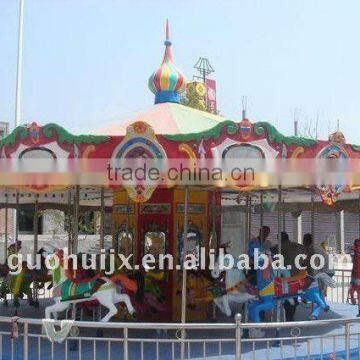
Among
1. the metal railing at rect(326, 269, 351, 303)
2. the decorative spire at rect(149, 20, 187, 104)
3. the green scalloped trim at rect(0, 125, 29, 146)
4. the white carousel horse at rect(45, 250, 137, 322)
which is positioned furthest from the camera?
the metal railing at rect(326, 269, 351, 303)

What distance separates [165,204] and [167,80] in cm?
209

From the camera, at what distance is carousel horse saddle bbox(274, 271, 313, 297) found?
25.1 feet

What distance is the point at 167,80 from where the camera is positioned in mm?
9430

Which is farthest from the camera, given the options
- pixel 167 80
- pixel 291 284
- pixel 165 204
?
pixel 167 80

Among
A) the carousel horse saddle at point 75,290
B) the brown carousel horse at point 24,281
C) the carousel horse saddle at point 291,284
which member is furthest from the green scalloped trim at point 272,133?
the brown carousel horse at point 24,281

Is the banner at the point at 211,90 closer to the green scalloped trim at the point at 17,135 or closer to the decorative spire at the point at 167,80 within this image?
the decorative spire at the point at 167,80

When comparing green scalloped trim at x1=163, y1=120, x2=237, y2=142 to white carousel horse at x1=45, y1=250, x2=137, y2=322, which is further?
white carousel horse at x1=45, y1=250, x2=137, y2=322

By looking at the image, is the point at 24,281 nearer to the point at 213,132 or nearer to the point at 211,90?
the point at 213,132

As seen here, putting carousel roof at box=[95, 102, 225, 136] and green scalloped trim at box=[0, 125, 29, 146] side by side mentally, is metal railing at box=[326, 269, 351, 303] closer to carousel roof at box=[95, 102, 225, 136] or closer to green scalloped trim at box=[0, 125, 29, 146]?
carousel roof at box=[95, 102, 225, 136]

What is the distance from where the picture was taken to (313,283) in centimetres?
803

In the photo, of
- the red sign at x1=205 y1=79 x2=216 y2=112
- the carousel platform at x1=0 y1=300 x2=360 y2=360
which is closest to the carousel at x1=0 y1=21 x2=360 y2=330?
the carousel platform at x1=0 y1=300 x2=360 y2=360

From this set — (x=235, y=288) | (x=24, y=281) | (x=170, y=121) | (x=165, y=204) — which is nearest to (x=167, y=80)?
(x=170, y=121)

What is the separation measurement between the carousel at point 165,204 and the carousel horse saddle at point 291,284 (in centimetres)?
1

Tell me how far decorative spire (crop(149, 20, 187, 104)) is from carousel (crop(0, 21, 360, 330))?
2 cm
